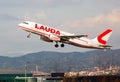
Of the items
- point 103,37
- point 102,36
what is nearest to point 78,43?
point 103,37

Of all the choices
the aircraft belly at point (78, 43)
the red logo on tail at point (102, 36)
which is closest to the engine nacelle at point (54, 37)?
the aircraft belly at point (78, 43)

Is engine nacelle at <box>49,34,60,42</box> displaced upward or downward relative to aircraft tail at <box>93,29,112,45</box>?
downward

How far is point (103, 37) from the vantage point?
183 meters

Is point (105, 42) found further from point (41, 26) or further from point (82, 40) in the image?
point (41, 26)

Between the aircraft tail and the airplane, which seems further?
the aircraft tail

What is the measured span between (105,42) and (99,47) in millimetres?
12164

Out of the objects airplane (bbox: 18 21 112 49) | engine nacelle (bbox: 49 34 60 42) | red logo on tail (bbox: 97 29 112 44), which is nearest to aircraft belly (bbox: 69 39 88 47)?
airplane (bbox: 18 21 112 49)

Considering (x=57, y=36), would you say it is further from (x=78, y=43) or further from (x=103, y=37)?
(x=103, y=37)

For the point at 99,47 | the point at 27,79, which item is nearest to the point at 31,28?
the point at 99,47

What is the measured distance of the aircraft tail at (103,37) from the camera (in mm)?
179250

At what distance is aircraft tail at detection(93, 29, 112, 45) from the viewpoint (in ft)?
588

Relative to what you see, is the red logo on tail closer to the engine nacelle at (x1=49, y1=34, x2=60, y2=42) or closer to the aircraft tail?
the aircraft tail

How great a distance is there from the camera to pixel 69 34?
16712 centimetres

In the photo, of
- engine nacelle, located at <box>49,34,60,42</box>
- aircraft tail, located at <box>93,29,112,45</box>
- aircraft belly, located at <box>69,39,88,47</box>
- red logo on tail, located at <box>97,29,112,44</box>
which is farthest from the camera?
red logo on tail, located at <box>97,29,112,44</box>
